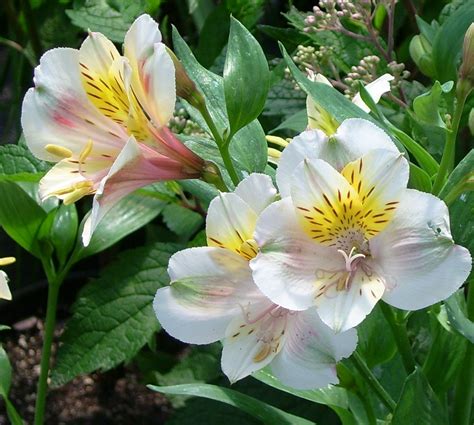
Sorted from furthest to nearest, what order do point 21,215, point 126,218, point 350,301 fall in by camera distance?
1. point 126,218
2. point 21,215
3. point 350,301

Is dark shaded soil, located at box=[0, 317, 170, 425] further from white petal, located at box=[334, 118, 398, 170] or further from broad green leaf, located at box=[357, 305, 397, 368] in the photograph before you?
white petal, located at box=[334, 118, 398, 170]

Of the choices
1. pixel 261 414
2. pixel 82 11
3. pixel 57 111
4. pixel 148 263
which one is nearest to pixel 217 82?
pixel 57 111

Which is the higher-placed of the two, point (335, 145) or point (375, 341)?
point (335, 145)

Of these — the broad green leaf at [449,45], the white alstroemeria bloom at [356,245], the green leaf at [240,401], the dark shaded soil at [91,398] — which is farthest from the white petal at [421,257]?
the dark shaded soil at [91,398]

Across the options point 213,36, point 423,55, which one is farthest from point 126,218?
point 423,55

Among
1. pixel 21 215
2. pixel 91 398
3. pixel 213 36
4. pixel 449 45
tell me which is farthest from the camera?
pixel 91 398

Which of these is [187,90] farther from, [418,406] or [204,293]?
[418,406]

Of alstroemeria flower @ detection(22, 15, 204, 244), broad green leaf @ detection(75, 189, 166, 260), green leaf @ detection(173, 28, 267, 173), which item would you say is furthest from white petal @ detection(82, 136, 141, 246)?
broad green leaf @ detection(75, 189, 166, 260)

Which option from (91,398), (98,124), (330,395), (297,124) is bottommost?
(91,398)
